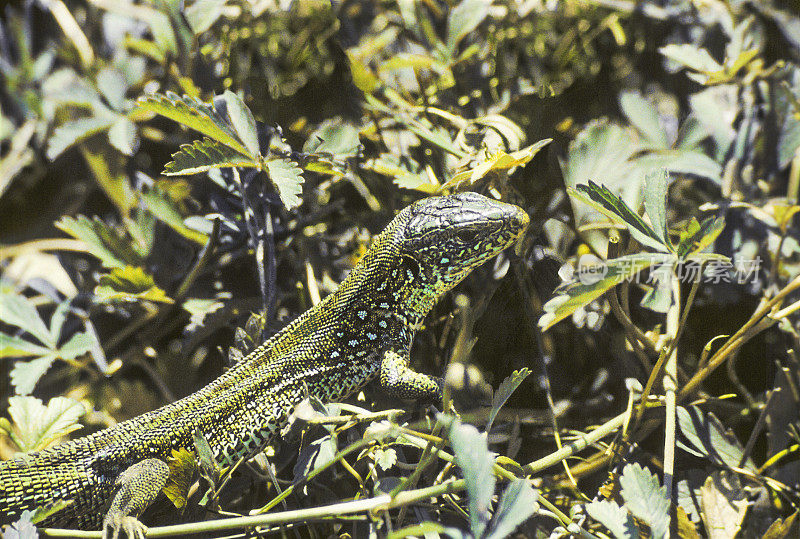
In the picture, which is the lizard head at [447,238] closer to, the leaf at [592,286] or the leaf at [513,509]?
the leaf at [592,286]

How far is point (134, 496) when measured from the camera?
149 centimetres

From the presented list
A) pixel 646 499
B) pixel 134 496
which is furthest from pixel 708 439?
pixel 134 496

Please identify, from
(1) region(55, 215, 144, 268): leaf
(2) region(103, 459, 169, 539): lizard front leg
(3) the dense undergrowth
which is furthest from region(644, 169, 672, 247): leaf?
(1) region(55, 215, 144, 268): leaf

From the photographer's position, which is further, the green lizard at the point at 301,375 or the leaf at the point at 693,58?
the leaf at the point at 693,58

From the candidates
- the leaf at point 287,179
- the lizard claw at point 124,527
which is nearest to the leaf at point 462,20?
the leaf at point 287,179

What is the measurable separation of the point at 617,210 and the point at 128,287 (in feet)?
4.47

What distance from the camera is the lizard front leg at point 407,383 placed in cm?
159

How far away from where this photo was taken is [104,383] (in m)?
1.95

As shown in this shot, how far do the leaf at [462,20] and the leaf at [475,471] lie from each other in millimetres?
1420

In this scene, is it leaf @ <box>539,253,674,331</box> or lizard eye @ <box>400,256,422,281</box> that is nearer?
leaf @ <box>539,253,674,331</box>

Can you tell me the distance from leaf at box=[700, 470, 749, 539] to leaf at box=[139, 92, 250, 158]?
1380 millimetres

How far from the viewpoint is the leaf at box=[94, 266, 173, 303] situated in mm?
1826

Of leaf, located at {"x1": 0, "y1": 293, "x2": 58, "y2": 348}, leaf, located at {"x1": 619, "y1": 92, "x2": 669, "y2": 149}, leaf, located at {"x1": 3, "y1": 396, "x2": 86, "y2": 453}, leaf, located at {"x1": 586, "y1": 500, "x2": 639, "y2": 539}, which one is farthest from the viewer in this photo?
leaf, located at {"x1": 619, "y1": 92, "x2": 669, "y2": 149}

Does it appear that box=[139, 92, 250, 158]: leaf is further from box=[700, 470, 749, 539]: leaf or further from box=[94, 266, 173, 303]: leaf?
box=[700, 470, 749, 539]: leaf
